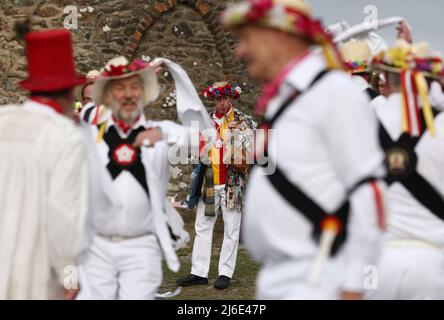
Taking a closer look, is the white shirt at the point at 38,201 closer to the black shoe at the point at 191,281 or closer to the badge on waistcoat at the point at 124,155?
the badge on waistcoat at the point at 124,155

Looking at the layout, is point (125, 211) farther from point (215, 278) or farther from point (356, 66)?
point (215, 278)

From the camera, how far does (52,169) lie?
4.36m

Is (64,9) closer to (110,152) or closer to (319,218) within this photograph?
(110,152)

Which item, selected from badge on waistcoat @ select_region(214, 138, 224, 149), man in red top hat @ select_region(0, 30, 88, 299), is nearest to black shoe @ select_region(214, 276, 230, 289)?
badge on waistcoat @ select_region(214, 138, 224, 149)

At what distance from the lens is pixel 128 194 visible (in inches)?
219

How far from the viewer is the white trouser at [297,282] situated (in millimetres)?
3510

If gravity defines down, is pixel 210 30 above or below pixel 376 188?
above

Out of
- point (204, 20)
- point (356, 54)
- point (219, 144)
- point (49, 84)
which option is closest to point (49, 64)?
point (49, 84)

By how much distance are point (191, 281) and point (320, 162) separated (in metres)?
6.74

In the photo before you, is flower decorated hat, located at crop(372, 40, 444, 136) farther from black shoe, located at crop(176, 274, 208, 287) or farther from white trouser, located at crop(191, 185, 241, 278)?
black shoe, located at crop(176, 274, 208, 287)

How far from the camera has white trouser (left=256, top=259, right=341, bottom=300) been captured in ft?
11.5

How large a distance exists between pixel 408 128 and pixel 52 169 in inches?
73.6

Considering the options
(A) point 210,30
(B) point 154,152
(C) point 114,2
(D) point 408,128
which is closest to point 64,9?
(C) point 114,2

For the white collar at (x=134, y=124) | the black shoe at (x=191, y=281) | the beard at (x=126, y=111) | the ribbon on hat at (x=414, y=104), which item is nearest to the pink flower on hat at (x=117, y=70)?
the beard at (x=126, y=111)
